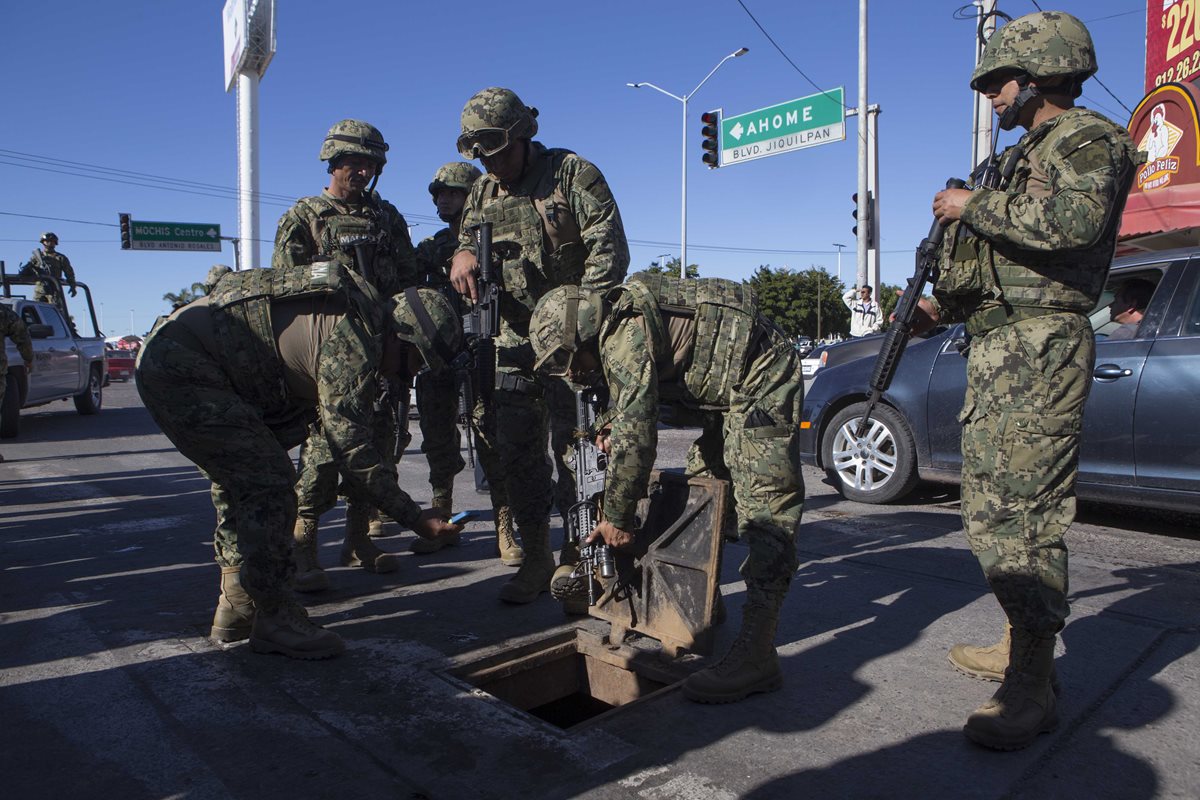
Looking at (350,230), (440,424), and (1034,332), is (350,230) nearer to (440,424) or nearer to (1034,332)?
(440,424)

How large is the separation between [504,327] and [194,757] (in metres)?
2.19

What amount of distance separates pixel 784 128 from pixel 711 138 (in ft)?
8.22

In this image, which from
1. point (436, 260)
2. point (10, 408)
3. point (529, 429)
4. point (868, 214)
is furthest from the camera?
point (868, 214)

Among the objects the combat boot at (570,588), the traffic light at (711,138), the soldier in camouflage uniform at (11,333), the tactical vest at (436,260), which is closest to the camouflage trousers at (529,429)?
the combat boot at (570,588)

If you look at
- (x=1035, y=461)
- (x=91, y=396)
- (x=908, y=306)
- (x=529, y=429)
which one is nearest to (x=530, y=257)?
(x=529, y=429)

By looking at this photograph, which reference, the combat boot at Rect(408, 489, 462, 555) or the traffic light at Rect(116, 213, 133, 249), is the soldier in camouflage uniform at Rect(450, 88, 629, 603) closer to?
the combat boot at Rect(408, 489, 462, 555)

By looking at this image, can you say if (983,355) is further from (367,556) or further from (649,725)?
(367,556)

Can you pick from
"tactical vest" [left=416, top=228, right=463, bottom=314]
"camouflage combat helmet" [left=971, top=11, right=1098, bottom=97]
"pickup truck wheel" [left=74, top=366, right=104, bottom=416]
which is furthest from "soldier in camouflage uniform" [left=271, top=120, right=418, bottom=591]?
"pickup truck wheel" [left=74, top=366, right=104, bottom=416]

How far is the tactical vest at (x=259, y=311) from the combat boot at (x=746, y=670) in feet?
5.45

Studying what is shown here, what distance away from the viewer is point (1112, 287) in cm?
505

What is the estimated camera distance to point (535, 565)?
378 centimetres

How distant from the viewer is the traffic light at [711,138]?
20406 millimetres

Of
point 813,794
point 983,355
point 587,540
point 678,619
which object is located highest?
point 983,355

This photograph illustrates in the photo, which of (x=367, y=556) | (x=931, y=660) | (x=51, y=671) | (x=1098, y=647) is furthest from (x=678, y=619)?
(x=51, y=671)
